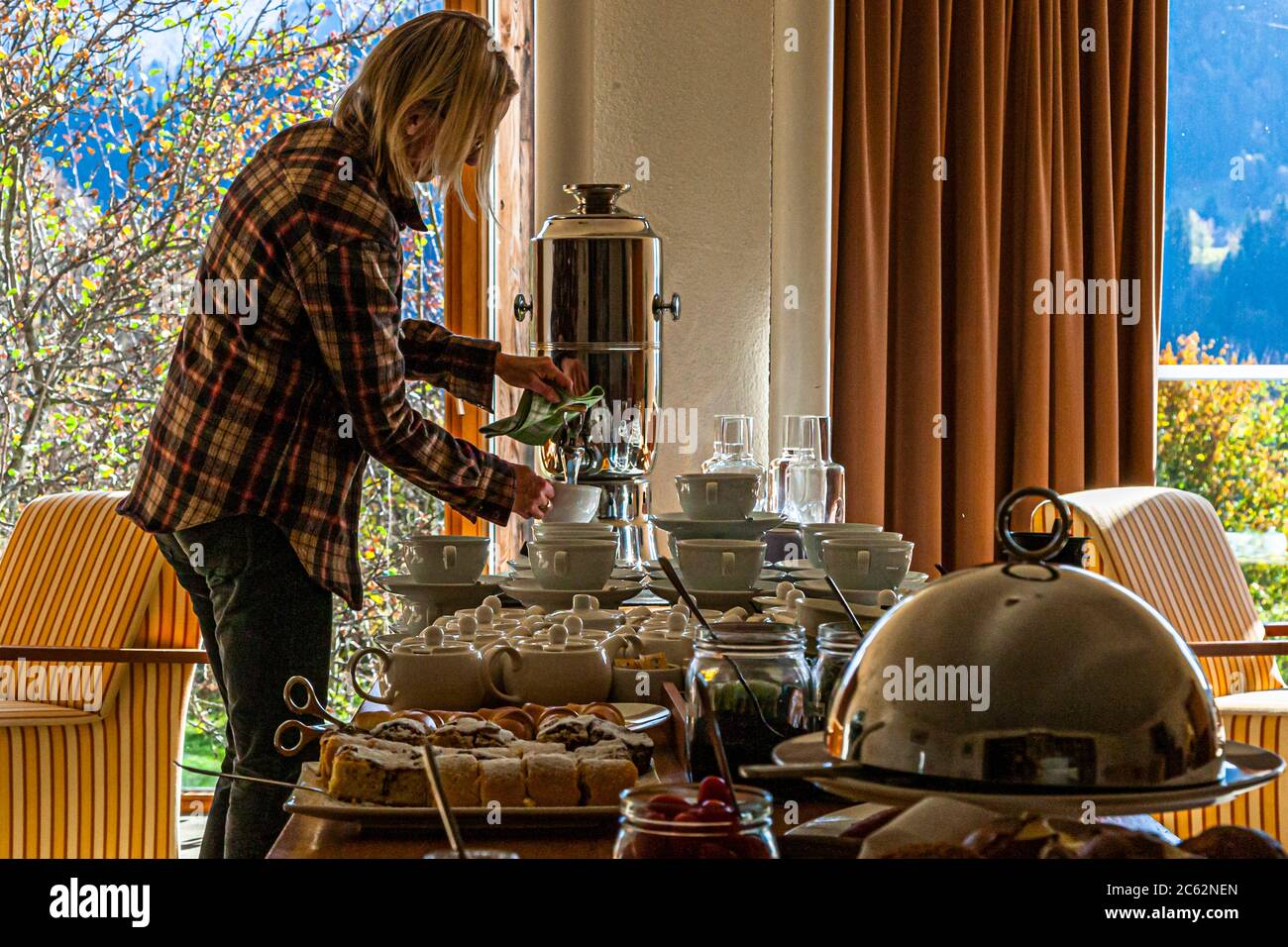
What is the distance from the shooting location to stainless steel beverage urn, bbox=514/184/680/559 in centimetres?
241

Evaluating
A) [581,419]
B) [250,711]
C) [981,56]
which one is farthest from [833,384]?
[250,711]

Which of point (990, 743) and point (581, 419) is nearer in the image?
point (990, 743)

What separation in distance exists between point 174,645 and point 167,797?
0.32m

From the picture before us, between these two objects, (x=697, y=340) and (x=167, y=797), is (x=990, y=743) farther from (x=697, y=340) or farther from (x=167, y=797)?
(x=697, y=340)

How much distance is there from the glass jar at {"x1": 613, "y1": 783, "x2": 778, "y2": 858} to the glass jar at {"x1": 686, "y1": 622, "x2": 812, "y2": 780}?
1.00 ft

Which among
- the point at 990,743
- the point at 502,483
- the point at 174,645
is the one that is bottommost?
the point at 174,645

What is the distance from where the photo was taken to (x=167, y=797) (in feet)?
8.70

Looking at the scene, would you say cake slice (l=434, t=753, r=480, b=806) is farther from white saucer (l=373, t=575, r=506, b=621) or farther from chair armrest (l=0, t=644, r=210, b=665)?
chair armrest (l=0, t=644, r=210, b=665)

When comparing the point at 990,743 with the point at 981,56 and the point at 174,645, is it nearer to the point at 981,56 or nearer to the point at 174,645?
the point at 174,645

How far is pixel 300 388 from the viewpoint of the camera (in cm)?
198

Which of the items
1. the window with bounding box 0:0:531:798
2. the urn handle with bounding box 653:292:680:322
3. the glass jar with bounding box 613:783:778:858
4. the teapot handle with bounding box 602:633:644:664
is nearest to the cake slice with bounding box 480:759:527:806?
the glass jar with bounding box 613:783:778:858
